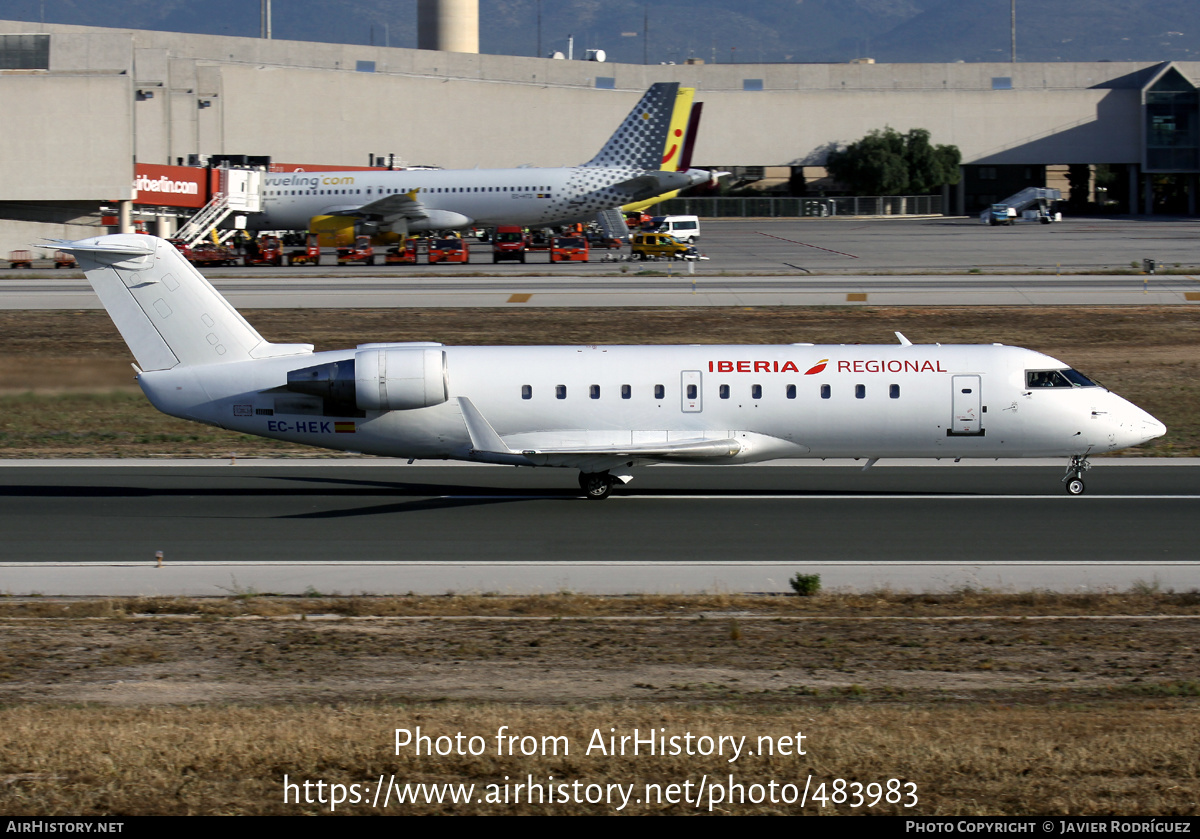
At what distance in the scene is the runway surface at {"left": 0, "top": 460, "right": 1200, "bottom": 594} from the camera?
19.9 meters

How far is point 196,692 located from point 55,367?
55.9 ft

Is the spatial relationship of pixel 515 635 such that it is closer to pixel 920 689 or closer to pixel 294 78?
pixel 920 689

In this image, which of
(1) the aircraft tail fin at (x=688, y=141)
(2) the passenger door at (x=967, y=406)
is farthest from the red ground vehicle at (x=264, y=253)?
(2) the passenger door at (x=967, y=406)

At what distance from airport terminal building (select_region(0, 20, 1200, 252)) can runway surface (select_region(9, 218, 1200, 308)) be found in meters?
34.5

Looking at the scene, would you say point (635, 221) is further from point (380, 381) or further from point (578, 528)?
point (578, 528)

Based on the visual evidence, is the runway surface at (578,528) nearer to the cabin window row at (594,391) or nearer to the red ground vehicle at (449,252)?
the cabin window row at (594,391)

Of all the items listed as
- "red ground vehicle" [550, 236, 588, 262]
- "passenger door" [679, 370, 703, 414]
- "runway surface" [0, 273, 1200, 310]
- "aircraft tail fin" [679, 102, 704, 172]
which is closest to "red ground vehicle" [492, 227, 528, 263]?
"red ground vehicle" [550, 236, 588, 262]

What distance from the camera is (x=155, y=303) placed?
24859 millimetres

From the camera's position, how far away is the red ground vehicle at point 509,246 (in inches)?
2872

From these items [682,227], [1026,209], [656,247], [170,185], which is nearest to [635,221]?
[682,227]

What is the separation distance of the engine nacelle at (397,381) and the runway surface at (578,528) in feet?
7.10

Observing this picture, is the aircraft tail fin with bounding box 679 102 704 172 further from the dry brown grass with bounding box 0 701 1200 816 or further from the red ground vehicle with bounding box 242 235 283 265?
the dry brown grass with bounding box 0 701 1200 816

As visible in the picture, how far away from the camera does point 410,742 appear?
11.1 meters
